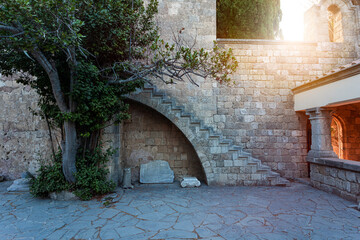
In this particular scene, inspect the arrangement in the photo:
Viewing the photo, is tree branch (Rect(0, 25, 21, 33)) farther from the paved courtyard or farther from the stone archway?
the paved courtyard

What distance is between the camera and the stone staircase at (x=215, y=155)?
6309mm

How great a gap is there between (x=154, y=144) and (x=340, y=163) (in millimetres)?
5673

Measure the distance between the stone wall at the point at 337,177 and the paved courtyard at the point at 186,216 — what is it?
0.32 meters

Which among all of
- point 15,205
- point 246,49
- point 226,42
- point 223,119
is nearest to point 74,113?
point 15,205

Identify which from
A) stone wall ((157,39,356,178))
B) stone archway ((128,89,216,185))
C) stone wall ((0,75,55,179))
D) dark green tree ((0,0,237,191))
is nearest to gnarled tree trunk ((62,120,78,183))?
dark green tree ((0,0,237,191))

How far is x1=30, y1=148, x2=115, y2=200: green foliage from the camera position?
193 inches

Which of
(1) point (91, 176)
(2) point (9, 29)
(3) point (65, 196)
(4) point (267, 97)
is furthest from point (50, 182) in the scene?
(4) point (267, 97)

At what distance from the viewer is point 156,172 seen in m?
7.04

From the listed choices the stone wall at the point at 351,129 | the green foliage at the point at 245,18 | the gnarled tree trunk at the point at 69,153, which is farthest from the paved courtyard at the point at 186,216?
the green foliage at the point at 245,18

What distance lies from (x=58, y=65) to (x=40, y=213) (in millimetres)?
3440

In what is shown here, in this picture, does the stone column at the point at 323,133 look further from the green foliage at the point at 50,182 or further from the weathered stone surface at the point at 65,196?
the green foliage at the point at 50,182

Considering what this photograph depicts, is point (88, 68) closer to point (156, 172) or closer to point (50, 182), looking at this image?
point (50, 182)

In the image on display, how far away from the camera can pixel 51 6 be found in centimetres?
331

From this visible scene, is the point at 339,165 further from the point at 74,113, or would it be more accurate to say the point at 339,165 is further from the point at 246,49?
the point at 74,113
